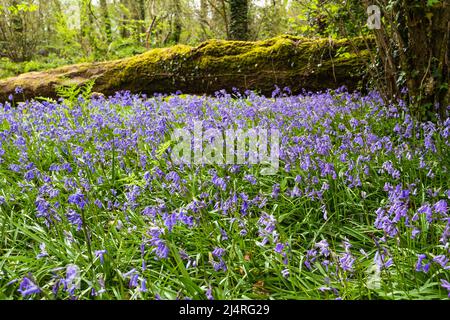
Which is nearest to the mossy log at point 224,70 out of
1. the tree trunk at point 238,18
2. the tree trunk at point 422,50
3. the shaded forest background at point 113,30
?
the tree trunk at point 422,50

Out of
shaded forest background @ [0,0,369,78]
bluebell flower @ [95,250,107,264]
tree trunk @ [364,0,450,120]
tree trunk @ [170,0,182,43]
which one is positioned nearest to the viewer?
bluebell flower @ [95,250,107,264]

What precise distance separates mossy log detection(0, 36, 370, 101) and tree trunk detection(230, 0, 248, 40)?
4.66m

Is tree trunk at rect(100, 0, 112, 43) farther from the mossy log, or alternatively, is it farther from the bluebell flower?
the bluebell flower

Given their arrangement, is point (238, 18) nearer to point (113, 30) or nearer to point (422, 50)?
point (113, 30)

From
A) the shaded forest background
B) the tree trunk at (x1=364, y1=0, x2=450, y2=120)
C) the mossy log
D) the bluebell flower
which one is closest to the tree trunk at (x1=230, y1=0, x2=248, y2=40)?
the shaded forest background

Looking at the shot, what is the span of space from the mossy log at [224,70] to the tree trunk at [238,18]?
183 inches

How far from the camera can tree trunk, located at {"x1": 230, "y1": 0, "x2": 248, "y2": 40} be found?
1193 centimetres

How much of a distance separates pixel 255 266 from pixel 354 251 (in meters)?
0.69

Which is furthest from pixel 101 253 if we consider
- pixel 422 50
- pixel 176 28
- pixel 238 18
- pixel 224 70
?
pixel 176 28

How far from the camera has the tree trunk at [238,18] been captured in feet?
39.1

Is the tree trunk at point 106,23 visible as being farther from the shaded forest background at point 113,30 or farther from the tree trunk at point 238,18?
the tree trunk at point 238,18

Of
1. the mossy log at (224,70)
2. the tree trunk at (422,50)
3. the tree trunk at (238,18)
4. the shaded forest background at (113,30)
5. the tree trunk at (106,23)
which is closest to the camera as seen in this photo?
the tree trunk at (422,50)
